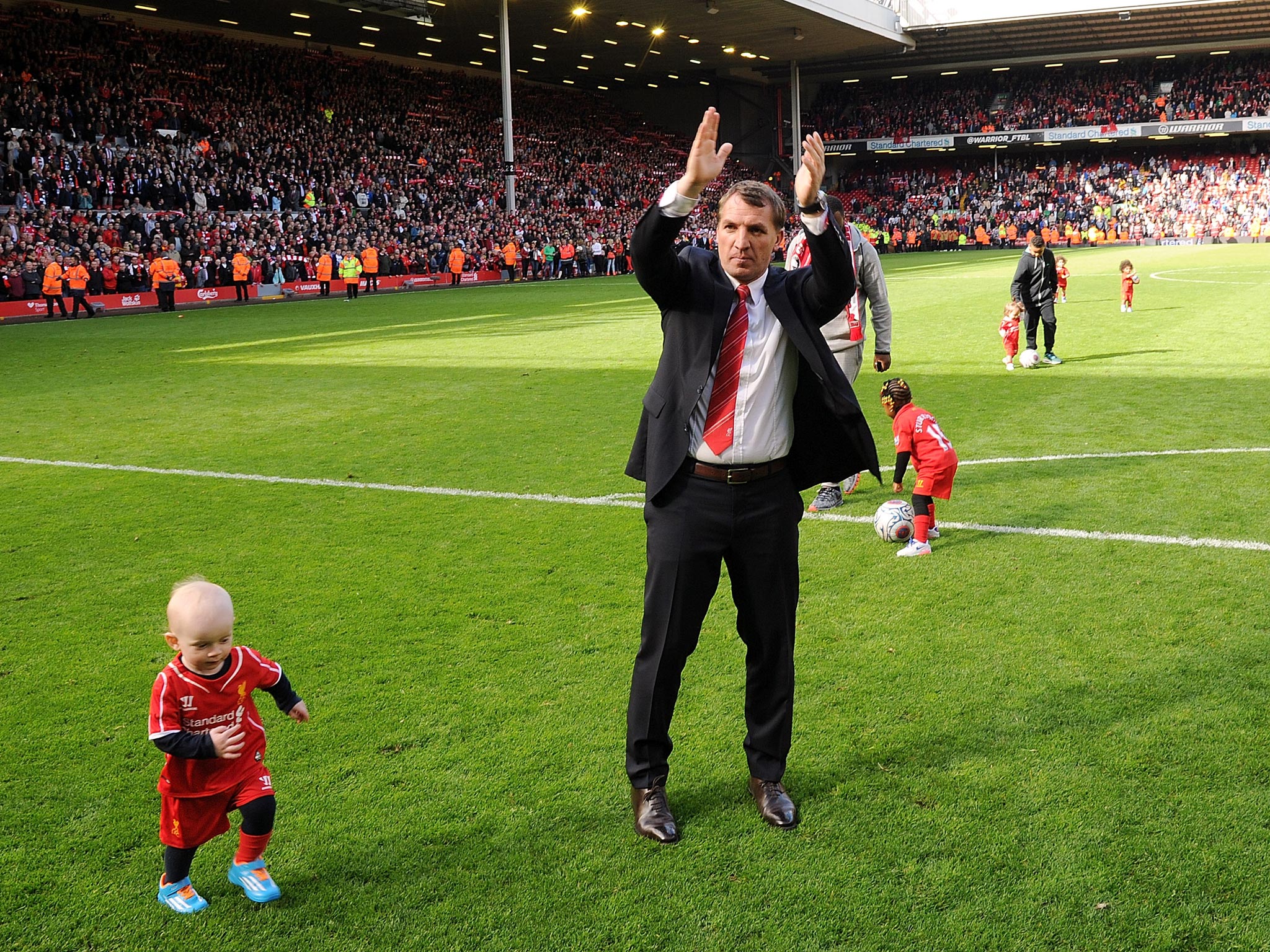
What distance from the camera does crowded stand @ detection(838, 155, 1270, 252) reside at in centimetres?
5362

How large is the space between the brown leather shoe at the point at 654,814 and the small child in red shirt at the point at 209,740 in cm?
116

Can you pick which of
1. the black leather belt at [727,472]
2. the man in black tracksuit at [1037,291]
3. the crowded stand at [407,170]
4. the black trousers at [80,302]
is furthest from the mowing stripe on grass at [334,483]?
the black trousers at [80,302]

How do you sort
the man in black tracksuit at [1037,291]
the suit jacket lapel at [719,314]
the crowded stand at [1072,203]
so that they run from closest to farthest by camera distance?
the suit jacket lapel at [719,314], the man in black tracksuit at [1037,291], the crowded stand at [1072,203]

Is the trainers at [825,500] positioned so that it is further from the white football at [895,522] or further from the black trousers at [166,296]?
the black trousers at [166,296]

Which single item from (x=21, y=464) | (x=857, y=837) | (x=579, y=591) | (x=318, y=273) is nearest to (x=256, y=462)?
(x=21, y=464)

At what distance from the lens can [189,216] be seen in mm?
32375

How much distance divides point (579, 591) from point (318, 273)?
28.9 meters

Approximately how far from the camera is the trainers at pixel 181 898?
3338 millimetres

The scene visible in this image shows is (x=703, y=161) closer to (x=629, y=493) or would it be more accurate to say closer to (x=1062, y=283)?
(x=629, y=493)

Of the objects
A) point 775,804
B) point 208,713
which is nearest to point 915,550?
point 775,804

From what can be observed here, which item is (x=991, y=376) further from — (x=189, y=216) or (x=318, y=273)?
(x=189, y=216)

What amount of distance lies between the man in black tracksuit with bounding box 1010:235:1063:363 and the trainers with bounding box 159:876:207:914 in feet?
43.1

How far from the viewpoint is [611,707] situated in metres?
4.70

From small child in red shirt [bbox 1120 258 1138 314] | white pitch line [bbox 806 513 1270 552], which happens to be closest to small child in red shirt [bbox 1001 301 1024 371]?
small child in red shirt [bbox 1120 258 1138 314]
